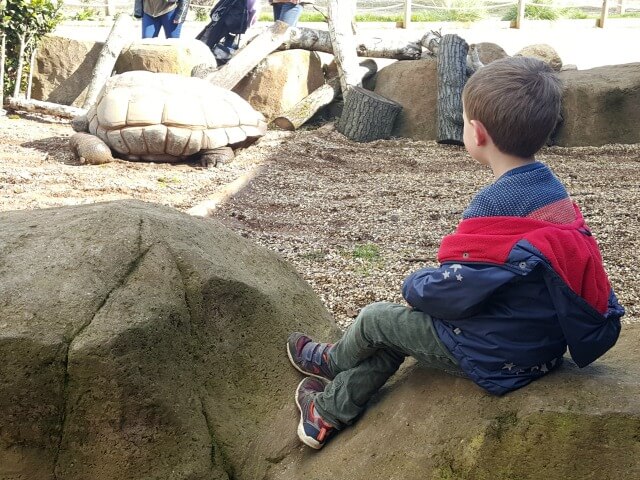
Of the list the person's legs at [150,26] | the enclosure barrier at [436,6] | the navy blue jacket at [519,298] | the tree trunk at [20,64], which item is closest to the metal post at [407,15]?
the enclosure barrier at [436,6]

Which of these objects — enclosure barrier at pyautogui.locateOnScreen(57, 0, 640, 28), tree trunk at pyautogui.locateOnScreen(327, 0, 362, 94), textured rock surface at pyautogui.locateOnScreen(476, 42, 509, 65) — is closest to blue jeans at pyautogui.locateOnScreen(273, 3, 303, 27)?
tree trunk at pyautogui.locateOnScreen(327, 0, 362, 94)

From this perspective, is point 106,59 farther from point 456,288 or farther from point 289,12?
point 456,288

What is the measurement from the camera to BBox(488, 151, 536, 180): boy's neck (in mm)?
2070

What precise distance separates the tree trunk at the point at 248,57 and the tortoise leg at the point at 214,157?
1.87 metres

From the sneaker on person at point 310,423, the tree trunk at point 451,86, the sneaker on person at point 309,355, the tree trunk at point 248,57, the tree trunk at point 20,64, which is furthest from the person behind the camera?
the tree trunk at point 248,57

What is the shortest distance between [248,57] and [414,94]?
2163 millimetres

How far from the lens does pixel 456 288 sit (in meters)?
1.98

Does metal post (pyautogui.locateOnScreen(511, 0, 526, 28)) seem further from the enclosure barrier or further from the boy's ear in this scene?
the boy's ear

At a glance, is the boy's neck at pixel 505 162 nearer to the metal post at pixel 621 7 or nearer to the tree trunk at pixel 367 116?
the tree trunk at pixel 367 116

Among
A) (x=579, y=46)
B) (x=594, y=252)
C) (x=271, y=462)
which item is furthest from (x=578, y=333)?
(x=579, y=46)

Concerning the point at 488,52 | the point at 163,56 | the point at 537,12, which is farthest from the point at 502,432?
the point at 537,12

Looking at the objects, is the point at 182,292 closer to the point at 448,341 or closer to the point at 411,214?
the point at 448,341

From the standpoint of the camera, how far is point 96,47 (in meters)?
10.8

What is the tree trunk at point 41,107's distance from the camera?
9617mm
